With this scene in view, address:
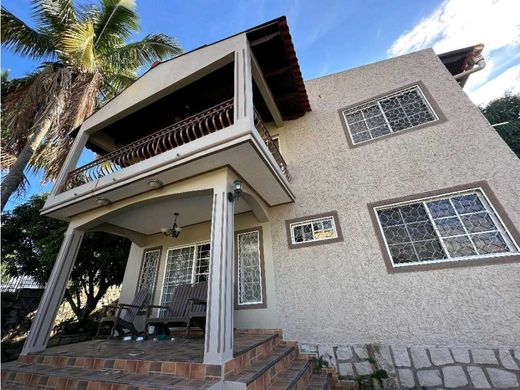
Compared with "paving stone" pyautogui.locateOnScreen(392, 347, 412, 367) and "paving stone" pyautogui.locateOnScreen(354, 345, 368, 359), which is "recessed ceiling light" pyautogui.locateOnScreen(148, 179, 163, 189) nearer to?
"paving stone" pyautogui.locateOnScreen(354, 345, 368, 359)

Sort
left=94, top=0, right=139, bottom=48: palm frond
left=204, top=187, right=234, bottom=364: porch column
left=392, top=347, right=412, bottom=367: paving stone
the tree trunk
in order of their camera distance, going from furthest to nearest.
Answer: left=94, top=0, right=139, bottom=48: palm frond < the tree trunk < left=392, top=347, right=412, bottom=367: paving stone < left=204, top=187, right=234, bottom=364: porch column

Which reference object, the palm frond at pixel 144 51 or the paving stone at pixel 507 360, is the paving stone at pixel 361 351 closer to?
the paving stone at pixel 507 360

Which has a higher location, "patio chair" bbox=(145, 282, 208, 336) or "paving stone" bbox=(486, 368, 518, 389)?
"patio chair" bbox=(145, 282, 208, 336)

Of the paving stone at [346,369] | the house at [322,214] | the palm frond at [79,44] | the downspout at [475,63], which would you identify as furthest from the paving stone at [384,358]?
the palm frond at [79,44]

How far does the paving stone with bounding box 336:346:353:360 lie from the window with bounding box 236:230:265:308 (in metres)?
1.88

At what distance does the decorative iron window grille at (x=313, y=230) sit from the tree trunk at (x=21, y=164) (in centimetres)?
789

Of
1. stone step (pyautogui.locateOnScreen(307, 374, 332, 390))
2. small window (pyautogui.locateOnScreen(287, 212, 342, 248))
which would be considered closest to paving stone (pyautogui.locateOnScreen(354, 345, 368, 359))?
stone step (pyautogui.locateOnScreen(307, 374, 332, 390))

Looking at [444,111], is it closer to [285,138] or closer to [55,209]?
[285,138]

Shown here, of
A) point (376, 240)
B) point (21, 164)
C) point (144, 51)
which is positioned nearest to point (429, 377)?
point (376, 240)

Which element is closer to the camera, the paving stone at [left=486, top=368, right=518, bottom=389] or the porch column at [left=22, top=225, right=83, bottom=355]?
the paving stone at [left=486, top=368, right=518, bottom=389]

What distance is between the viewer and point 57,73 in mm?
7234

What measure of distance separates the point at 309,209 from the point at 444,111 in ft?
13.2

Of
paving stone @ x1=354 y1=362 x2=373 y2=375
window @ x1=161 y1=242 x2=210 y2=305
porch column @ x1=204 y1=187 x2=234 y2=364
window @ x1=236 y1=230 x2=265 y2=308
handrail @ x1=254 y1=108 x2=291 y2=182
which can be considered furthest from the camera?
window @ x1=161 y1=242 x2=210 y2=305

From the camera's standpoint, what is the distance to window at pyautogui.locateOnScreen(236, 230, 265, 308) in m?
5.60
